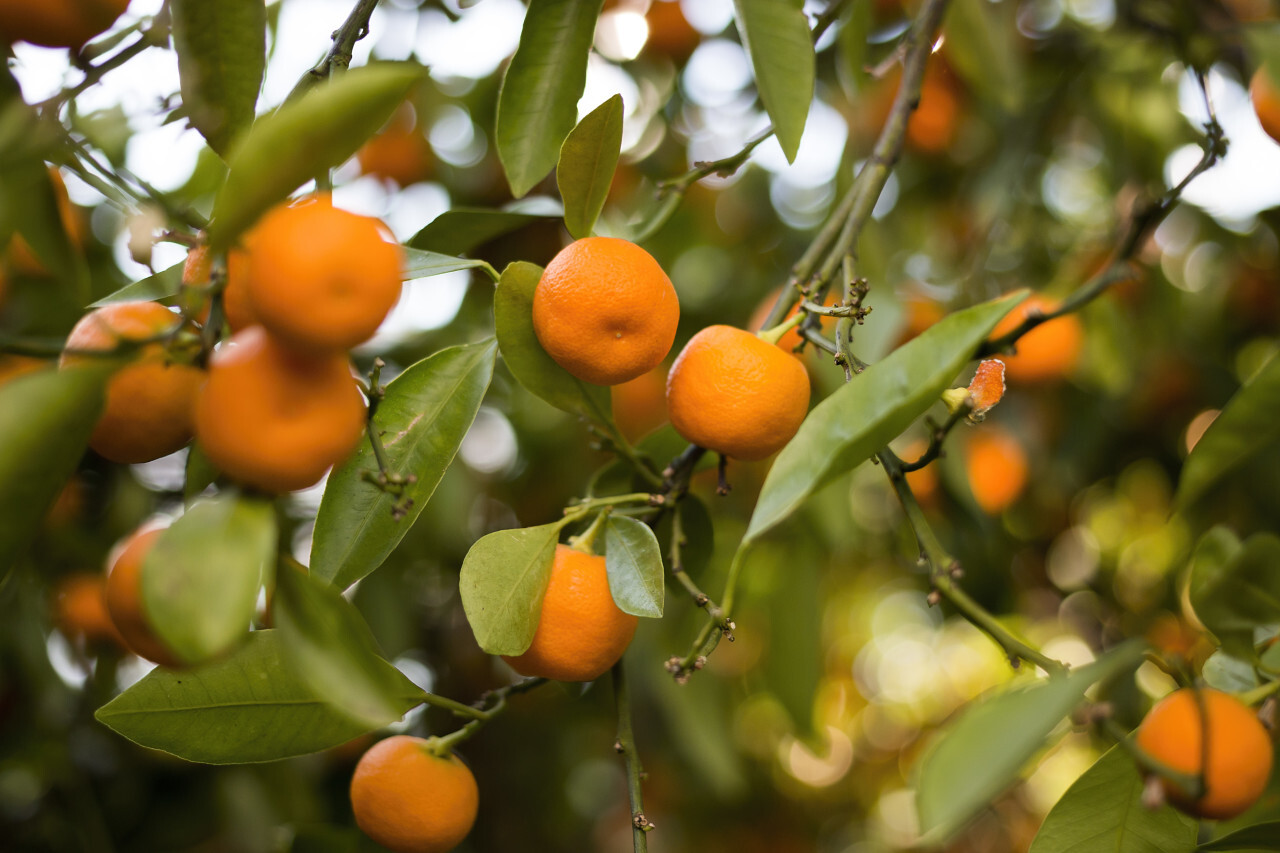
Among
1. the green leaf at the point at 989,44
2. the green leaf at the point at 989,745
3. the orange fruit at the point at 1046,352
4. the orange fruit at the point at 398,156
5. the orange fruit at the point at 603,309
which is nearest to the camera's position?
the green leaf at the point at 989,745

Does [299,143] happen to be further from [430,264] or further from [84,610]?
[84,610]

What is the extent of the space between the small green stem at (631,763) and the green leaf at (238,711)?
6.0 inches

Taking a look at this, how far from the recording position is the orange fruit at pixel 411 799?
24.1 inches

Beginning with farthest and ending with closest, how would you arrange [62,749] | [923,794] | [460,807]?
[62,749]
[460,807]
[923,794]

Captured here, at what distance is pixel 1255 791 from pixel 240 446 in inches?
23.7

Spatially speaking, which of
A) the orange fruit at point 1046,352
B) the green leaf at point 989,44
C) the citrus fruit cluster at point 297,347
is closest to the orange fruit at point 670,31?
the green leaf at point 989,44

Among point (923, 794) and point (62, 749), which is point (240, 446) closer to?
point (923, 794)

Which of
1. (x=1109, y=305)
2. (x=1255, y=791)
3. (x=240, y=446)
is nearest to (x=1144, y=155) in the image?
(x=1109, y=305)

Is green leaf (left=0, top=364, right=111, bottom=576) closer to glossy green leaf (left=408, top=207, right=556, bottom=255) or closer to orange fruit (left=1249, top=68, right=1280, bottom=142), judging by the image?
glossy green leaf (left=408, top=207, right=556, bottom=255)

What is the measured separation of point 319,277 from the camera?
37 centimetres

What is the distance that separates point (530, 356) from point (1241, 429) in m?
0.49

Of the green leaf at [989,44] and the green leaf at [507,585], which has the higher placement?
the green leaf at [989,44]

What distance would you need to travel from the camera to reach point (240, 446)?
40cm

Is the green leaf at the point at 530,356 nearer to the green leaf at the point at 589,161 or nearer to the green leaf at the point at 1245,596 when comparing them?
the green leaf at the point at 589,161
